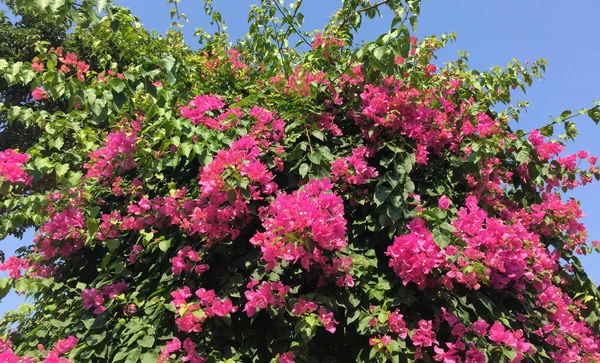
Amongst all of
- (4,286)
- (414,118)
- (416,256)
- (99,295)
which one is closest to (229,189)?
(416,256)

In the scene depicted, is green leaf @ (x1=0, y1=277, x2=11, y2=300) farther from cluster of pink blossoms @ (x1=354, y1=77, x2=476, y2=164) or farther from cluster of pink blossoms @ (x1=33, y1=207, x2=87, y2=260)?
cluster of pink blossoms @ (x1=354, y1=77, x2=476, y2=164)

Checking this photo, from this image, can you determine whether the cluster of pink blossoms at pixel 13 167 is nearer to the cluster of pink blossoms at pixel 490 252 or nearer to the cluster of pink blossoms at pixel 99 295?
the cluster of pink blossoms at pixel 99 295

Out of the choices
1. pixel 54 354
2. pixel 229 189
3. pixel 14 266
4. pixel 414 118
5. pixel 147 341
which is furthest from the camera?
pixel 14 266

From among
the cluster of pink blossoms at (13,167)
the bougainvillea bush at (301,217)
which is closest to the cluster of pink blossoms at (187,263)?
the bougainvillea bush at (301,217)

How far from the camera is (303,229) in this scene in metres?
1.90

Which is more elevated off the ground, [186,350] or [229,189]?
[229,189]

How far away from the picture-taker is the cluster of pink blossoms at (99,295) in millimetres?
2520

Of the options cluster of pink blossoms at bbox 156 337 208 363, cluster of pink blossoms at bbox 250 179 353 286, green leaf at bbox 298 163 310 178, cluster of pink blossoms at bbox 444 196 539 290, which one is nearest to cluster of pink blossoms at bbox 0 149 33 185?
cluster of pink blossoms at bbox 156 337 208 363

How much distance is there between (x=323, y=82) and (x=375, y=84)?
0.33 m

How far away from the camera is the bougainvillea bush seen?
7.04 feet

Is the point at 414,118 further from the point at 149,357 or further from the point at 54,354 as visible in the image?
the point at 54,354

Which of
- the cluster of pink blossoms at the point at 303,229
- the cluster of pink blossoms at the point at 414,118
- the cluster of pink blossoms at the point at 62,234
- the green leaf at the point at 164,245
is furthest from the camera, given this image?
the cluster of pink blossoms at the point at 62,234

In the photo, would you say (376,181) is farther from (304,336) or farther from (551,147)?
(551,147)

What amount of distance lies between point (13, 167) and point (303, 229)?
64.0 inches
